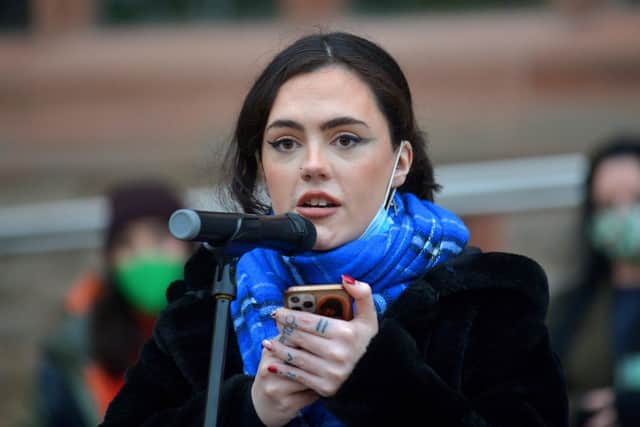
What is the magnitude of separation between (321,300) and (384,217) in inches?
14.0

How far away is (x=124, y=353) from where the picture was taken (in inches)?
194

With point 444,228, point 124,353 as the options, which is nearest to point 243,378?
point 444,228

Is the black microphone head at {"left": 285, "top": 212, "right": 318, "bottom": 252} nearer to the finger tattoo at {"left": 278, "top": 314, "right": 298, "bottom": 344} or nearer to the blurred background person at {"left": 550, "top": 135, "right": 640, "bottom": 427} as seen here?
the finger tattoo at {"left": 278, "top": 314, "right": 298, "bottom": 344}

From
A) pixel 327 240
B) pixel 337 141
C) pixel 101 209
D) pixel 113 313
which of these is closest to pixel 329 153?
pixel 337 141

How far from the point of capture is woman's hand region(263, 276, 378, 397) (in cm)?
245

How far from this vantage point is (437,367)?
2658 millimetres

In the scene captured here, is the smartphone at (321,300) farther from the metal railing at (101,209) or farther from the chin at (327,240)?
the metal railing at (101,209)

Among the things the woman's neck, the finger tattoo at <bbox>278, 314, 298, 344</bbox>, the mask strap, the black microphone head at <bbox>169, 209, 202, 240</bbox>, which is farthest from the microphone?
the woman's neck

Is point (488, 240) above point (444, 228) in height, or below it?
below

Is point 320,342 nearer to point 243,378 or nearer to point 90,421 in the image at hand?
point 243,378

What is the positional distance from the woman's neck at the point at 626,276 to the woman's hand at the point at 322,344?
2.68 meters

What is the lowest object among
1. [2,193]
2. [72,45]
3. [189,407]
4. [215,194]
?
[2,193]

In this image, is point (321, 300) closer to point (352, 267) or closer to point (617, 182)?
point (352, 267)

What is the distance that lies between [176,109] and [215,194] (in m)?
7.51
